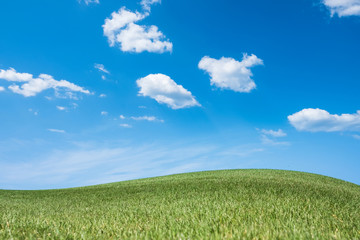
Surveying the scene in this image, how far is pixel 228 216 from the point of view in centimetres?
537

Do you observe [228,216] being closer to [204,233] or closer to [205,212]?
[205,212]

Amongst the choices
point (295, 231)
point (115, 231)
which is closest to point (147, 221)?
point (115, 231)

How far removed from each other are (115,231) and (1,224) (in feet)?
9.33

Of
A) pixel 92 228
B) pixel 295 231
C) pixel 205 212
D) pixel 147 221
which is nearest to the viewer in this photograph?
pixel 295 231

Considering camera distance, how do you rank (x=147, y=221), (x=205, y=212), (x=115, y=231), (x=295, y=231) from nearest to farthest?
(x=295, y=231) < (x=115, y=231) < (x=147, y=221) < (x=205, y=212)

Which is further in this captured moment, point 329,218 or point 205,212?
point 205,212

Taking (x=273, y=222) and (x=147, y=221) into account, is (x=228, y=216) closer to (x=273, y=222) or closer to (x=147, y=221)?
(x=273, y=222)

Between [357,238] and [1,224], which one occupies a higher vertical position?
[1,224]

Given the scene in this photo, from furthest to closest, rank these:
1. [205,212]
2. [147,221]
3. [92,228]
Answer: [205,212] → [147,221] → [92,228]

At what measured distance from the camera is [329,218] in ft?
18.2

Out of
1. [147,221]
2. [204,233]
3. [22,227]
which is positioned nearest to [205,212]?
[147,221]

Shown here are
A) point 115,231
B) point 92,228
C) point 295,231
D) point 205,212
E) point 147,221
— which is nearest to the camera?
point 295,231

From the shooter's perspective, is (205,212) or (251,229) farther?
(205,212)

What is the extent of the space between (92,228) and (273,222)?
3.44m
